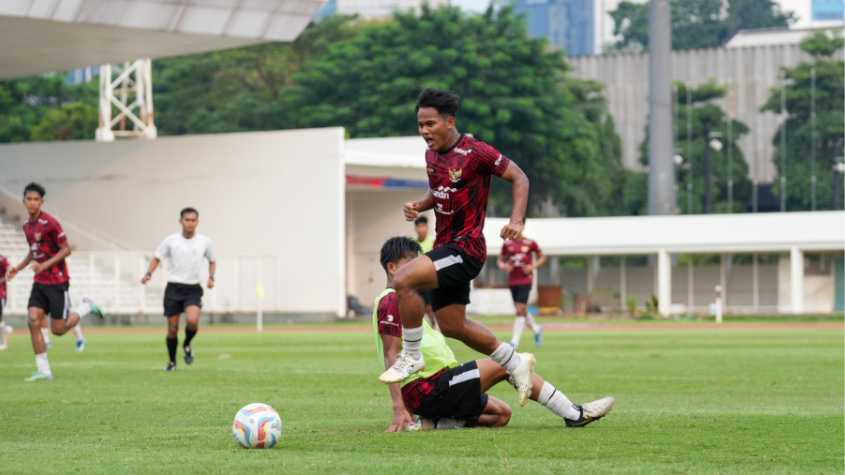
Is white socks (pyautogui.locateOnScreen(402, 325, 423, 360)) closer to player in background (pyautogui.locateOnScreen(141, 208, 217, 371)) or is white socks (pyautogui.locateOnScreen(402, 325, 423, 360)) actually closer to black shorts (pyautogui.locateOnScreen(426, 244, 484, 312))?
black shorts (pyautogui.locateOnScreen(426, 244, 484, 312))

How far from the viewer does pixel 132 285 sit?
35438mm

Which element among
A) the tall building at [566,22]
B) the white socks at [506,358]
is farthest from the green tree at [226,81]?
the tall building at [566,22]

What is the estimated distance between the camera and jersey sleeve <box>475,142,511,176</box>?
746 centimetres

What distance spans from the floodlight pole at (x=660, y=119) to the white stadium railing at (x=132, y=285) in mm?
21330

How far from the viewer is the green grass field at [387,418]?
6.38m

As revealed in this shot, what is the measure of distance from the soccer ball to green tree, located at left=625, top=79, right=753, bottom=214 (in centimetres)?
6175

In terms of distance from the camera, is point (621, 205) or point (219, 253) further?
point (621, 205)

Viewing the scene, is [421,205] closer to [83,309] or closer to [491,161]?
[491,161]

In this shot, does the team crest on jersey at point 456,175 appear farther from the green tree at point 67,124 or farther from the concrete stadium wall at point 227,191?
the green tree at point 67,124

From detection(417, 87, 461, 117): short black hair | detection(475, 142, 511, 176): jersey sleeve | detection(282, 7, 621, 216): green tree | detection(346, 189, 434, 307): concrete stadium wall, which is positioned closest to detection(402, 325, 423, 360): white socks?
detection(475, 142, 511, 176): jersey sleeve

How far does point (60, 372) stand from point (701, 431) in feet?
32.4

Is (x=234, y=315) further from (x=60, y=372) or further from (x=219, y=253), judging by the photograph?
(x=60, y=372)

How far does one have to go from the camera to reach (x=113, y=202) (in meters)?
40.9

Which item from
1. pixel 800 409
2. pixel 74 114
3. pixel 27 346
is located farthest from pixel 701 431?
pixel 74 114
